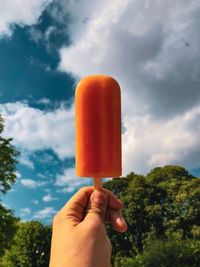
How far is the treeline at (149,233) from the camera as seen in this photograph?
28609 mm

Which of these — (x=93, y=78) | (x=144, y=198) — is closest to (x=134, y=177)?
(x=144, y=198)

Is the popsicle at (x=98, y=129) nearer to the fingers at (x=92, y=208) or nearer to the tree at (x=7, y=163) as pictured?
the fingers at (x=92, y=208)

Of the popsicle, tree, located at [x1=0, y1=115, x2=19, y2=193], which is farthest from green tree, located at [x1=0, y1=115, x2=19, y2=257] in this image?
the popsicle

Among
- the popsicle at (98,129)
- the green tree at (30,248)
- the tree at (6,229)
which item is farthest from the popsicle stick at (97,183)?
the green tree at (30,248)

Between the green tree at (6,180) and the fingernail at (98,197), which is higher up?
the green tree at (6,180)

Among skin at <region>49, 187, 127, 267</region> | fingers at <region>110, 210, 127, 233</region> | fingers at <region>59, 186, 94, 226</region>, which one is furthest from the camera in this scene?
fingers at <region>110, 210, 127, 233</region>

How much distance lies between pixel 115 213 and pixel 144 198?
28.0 m

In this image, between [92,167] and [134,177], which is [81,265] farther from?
[134,177]

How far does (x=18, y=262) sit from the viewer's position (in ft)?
98.1

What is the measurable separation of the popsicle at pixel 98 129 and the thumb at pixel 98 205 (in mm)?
293

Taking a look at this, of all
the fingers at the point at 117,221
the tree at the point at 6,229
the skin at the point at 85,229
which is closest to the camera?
the skin at the point at 85,229

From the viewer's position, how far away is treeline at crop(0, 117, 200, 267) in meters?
28.6

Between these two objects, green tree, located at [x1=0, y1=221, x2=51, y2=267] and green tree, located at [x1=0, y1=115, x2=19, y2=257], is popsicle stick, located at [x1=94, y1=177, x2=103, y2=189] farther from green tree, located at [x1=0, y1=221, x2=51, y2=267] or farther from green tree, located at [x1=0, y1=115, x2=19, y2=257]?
green tree, located at [x1=0, y1=221, x2=51, y2=267]

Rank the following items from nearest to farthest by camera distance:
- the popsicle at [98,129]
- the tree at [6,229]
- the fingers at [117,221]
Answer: the fingers at [117,221] → the popsicle at [98,129] → the tree at [6,229]
